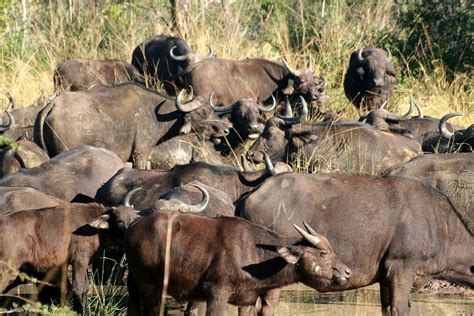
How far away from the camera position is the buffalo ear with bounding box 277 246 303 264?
31.7 feet

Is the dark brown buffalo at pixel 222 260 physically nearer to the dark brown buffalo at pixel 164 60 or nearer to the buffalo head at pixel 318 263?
the buffalo head at pixel 318 263

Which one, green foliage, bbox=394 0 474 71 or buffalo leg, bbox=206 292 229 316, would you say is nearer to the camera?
buffalo leg, bbox=206 292 229 316

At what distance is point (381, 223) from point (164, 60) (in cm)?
1218

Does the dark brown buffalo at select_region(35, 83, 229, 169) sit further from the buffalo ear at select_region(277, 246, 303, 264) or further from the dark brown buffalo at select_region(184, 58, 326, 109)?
the buffalo ear at select_region(277, 246, 303, 264)

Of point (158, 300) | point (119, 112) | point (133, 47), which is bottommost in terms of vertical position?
point (133, 47)

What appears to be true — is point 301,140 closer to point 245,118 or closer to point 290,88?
point 245,118

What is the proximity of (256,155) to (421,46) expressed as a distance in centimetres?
909

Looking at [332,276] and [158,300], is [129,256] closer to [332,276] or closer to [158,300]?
[158,300]

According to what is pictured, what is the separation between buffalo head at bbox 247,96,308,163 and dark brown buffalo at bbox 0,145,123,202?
1.98m

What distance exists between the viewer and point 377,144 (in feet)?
49.5

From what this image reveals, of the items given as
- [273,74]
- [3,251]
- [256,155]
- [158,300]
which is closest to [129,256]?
[158,300]

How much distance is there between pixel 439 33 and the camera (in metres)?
24.0

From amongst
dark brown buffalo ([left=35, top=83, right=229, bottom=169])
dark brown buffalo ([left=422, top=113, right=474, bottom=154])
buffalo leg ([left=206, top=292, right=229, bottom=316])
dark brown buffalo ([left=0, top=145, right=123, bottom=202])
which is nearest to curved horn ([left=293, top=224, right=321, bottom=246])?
buffalo leg ([left=206, top=292, right=229, bottom=316])

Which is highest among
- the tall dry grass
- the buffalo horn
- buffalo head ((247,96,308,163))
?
buffalo head ((247,96,308,163))
